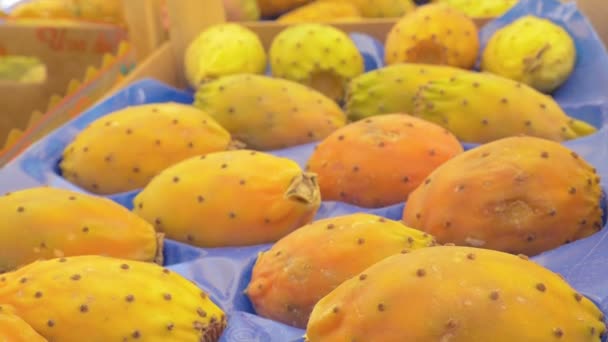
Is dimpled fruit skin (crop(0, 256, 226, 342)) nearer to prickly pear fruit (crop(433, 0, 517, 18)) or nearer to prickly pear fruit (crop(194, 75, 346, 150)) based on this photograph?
prickly pear fruit (crop(194, 75, 346, 150))

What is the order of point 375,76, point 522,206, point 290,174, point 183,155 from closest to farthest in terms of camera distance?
point 522,206 → point 290,174 → point 183,155 → point 375,76

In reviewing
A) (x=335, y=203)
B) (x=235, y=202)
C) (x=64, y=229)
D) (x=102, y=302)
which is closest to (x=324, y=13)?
(x=335, y=203)

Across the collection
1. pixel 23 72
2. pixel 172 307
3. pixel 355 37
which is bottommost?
pixel 23 72

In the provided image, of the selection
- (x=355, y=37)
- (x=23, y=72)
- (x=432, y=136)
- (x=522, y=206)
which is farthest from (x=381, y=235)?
(x=23, y=72)

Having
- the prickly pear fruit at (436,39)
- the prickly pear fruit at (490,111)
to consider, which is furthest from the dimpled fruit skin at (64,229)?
the prickly pear fruit at (436,39)

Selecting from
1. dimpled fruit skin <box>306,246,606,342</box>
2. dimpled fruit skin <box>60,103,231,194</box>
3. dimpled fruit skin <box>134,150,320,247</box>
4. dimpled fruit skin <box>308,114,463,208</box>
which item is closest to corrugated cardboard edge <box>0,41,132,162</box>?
dimpled fruit skin <box>60,103,231,194</box>

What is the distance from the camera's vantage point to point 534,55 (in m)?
1.67

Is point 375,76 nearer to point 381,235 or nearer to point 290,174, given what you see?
point 290,174

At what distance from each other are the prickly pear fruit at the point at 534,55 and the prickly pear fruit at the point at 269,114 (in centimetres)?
44

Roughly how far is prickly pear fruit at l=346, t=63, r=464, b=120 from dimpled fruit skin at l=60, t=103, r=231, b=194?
31cm

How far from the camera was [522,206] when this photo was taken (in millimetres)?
944

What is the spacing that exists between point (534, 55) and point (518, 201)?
0.81 m

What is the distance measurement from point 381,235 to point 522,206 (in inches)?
7.4

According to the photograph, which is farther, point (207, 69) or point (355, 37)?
point (355, 37)
